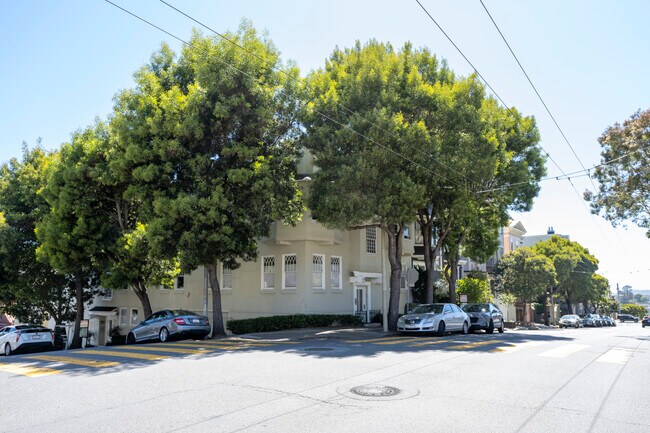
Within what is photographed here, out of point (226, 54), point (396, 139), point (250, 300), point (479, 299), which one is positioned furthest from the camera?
point (479, 299)

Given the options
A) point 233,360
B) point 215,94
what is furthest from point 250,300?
point 233,360

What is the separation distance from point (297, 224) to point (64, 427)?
19.8 meters

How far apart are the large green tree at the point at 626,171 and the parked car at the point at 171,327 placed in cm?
2123

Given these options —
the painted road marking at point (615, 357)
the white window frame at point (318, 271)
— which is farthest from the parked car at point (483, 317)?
the painted road marking at point (615, 357)

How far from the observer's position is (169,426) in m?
6.27

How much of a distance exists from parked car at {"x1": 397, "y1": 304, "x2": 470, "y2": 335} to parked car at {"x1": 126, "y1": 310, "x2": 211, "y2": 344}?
8.20 meters

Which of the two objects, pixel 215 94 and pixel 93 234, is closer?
pixel 215 94

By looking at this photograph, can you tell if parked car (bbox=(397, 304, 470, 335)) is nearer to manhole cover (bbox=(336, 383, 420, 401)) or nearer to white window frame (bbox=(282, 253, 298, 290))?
white window frame (bbox=(282, 253, 298, 290))

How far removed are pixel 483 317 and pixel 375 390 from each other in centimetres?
1810

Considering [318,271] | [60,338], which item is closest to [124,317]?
[60,338]

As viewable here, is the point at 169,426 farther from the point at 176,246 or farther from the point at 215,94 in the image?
the point at 215,94

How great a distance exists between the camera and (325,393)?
810 cm

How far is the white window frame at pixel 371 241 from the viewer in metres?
30.2

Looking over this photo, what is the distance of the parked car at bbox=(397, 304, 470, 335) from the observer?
20344 millimetres
